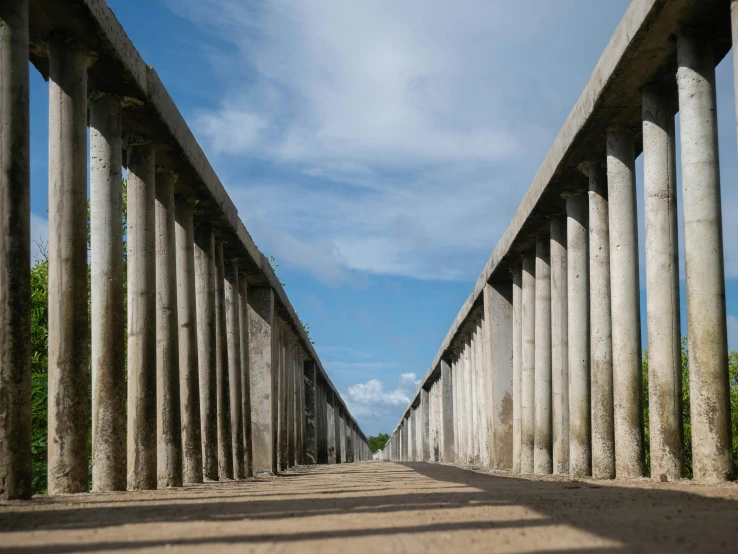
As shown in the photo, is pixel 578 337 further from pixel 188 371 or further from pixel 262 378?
pixel 262 378

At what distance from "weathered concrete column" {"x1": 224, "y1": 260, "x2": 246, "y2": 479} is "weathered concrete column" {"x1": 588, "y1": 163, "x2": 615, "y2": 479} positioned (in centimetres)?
887

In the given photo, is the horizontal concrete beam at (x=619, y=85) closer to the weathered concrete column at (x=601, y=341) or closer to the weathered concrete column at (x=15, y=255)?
the weathered concrete column at (x=601, y=341)

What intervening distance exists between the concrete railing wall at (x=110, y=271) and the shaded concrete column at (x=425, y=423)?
1447 inches

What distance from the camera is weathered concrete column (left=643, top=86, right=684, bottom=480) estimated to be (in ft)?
43.9

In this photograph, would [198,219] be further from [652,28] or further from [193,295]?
[652,28]

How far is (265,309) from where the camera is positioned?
2880 cm

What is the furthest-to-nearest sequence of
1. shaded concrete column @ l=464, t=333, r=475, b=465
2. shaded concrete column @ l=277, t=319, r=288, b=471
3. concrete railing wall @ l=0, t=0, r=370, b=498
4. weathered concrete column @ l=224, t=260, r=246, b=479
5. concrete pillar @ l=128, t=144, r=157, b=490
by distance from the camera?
shaded concrete column @ l=464, t=333, r=475, b=465 → shaded concrete column @ l=277, t=319, r=288, b=471 → weathered concrete column @ l=224, t=260, r=246, b=479 → concrete pillar @ l=128, t=144, r=157, b=490 → concrete railing wall @ l=0, t=0, r=370, b=498

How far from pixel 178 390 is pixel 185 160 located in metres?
3.83

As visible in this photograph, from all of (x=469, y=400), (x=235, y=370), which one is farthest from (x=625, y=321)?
(x=469, y=400)

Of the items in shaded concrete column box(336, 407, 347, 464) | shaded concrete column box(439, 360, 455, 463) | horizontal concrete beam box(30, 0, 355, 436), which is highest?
horizontal concrete beam box(30, 0, 355, 436)

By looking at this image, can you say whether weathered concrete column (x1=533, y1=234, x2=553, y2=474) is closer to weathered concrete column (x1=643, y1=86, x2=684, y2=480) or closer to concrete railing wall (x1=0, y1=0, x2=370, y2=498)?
concrete railing wall (x1=0, y1=0, x2=370, y2=498)

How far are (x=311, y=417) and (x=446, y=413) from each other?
723cm

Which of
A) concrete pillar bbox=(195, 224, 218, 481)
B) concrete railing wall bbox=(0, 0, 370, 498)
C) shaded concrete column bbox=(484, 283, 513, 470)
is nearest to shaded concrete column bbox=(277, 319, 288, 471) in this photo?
shaded concrete column bbox=(484, 283, 513, 470)

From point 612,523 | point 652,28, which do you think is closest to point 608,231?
point 652,28
